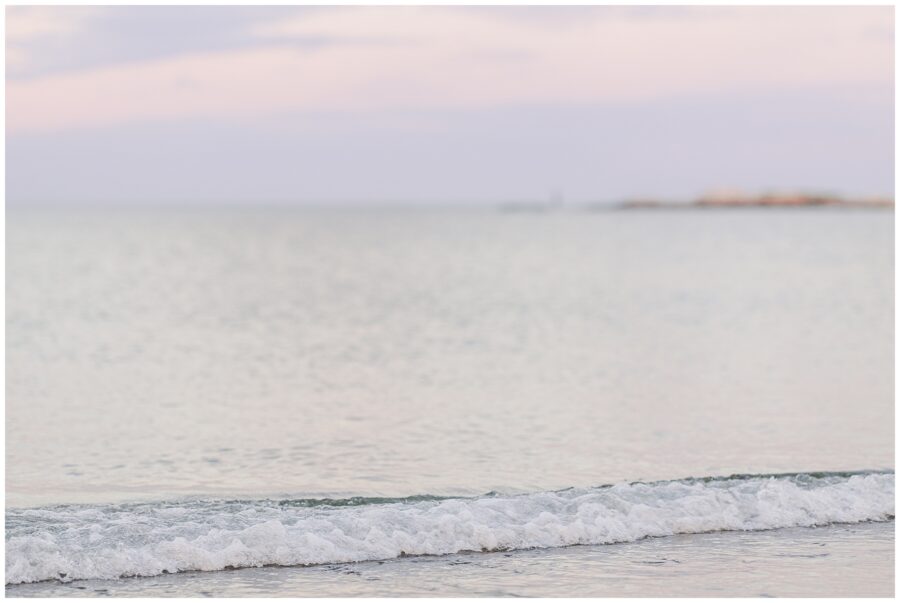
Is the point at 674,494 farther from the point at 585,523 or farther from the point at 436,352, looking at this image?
the point at 436,352

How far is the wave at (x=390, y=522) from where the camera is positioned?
435 inches

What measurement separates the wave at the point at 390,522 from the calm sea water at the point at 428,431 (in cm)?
3

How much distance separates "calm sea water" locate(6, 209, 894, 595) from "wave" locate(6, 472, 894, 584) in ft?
0.10

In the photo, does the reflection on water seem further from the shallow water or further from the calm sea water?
the shallow water

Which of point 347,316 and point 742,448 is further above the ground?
point 347,316

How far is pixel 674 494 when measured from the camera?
529 inches

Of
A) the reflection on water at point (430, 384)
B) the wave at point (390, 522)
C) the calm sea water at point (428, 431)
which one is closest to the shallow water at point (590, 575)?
the calm sea water at point (428, 431)

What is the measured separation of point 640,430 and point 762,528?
521cm

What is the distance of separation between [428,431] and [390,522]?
5.50m

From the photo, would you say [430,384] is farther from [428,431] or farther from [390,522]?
[390,522]

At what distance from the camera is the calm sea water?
11.5 meters

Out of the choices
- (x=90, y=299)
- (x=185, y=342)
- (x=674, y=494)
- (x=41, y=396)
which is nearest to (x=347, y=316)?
(x=185, y=342)

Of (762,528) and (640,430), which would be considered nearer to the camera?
(762,528)

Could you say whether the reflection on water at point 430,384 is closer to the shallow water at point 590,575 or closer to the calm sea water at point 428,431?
the calm sea water at point 428,431
